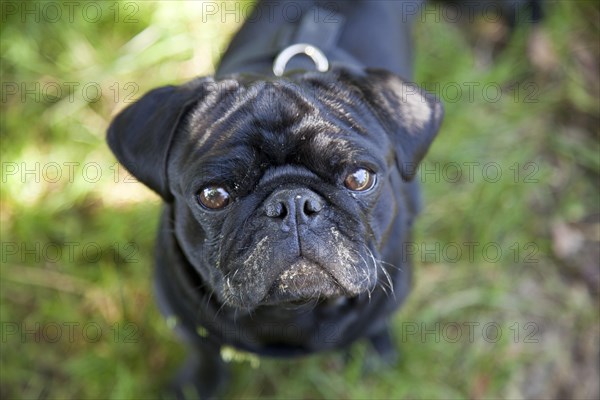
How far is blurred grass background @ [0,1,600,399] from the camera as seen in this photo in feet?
11.6

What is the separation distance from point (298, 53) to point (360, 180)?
92cm

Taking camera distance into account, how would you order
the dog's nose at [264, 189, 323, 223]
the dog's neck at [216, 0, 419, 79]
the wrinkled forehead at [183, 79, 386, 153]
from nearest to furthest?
the dog's nose at [264, 189, 323, 223]
the wrinkled forehead at [183, 79, 386, 153]
the dog's neck at [216, 0, 419, 79]

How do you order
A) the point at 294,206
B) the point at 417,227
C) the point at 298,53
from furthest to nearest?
the point at 417,227 < the point at 298,53 < the point at 294,206

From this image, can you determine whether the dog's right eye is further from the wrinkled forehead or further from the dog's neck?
the dog's neck

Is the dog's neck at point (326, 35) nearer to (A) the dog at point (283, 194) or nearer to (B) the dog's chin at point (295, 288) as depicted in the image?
(A) the dog at point (283, 194)

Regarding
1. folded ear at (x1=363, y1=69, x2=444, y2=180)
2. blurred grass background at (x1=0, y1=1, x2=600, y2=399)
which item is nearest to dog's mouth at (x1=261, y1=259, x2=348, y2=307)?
folded ear at (x1=363, y1=69, x2=444, y2=180)

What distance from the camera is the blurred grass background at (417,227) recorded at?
3.52 metres

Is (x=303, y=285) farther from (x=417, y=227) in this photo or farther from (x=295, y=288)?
(x=417, y=227)

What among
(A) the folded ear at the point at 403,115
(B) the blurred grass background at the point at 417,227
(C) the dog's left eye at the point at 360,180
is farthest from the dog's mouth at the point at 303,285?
(B) the blurred grass background at the point at 417,227

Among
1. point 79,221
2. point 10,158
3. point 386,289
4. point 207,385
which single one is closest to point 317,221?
point 386,289

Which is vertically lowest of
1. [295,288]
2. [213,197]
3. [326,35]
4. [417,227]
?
[417,227]

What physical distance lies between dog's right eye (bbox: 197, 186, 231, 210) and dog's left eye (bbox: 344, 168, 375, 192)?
→ 41 cm

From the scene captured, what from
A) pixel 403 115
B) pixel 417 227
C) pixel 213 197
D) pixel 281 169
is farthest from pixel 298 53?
pixel 417 227

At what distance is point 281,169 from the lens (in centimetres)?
226
